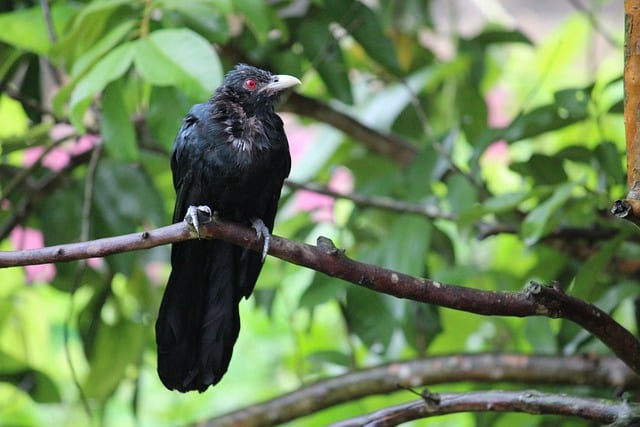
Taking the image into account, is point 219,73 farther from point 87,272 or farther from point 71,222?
point 87,272

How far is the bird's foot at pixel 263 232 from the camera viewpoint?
7.29 ft

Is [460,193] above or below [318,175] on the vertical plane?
below

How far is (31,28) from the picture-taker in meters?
3.01

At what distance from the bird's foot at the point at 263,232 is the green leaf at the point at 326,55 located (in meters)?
0.81

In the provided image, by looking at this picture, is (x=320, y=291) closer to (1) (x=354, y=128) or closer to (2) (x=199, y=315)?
(2) (x=199, y=315)

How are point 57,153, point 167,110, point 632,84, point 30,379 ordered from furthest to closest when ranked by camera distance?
point 57,153 < point 30,379 < point 167,110 < point 632,84

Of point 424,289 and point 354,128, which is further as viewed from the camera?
point 354,128

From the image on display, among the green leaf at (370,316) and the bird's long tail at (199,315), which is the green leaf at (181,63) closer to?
the bird's long tail at (199,315)

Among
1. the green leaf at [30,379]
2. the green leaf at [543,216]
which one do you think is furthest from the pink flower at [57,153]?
the green leaf at [543,216]

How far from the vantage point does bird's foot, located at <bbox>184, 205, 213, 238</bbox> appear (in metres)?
2.24

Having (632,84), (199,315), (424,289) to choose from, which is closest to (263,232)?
(199,315)

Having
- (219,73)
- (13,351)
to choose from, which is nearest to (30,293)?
(13,351)

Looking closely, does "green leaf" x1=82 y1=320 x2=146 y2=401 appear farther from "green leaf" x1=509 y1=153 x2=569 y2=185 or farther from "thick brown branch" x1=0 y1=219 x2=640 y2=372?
"thick brown branch" x1=0 y1=219 x2=640 y2=372

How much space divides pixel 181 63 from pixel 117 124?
40 cm
